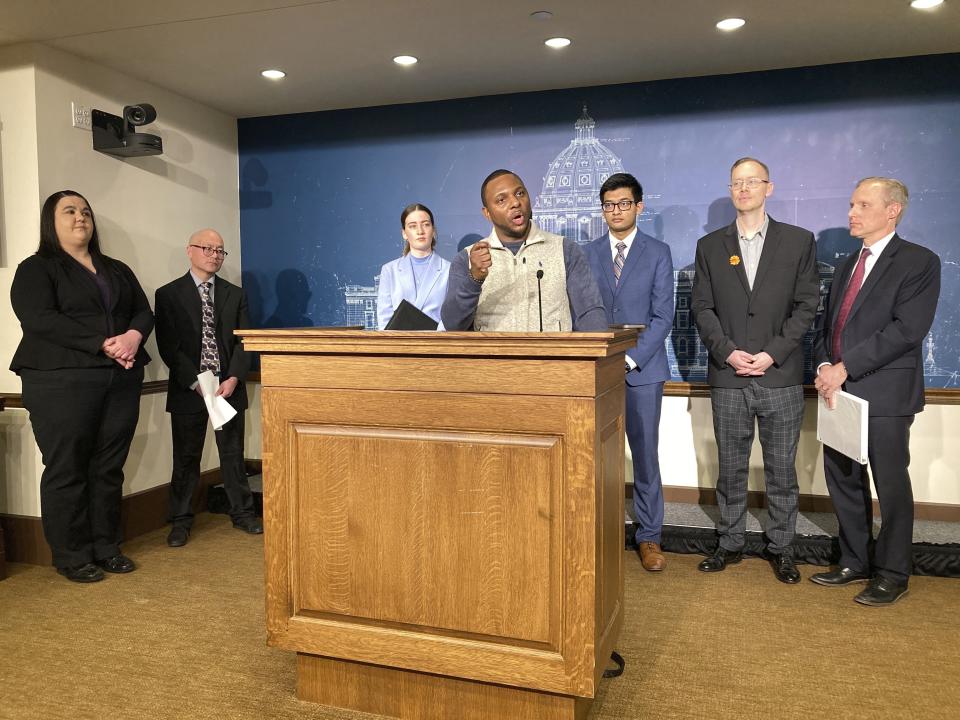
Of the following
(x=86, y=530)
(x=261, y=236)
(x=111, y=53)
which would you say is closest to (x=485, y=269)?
(x=86, y=530)

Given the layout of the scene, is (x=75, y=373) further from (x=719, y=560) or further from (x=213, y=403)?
(x=719, y=560)

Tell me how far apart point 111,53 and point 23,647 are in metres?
2.98

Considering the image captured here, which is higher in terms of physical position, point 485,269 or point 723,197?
point 723,197

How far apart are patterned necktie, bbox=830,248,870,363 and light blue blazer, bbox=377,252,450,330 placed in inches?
75.4

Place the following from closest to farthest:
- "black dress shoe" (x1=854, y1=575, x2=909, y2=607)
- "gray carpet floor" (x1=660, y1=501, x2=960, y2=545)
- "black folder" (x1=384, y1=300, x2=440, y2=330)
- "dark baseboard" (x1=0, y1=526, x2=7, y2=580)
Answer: "black folder" (x1=384, y1=300, x2=440, y2=330), "black dress shoe" (x1=854, y1=575, x2=909, y2=607), "dark baseboard" (x1=0, y1=526, x2=7, y2=580), "gray carpet floor" (x1=660, y1=501, x2=960, y2=545)

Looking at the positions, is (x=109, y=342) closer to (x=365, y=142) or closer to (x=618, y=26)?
(x=365, y=142)

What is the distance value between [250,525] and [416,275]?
1778mm

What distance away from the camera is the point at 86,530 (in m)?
3.89

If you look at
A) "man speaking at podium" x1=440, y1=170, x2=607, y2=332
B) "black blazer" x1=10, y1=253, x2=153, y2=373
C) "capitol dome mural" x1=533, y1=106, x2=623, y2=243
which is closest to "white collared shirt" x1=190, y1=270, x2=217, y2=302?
"black blazer" x1=10, y1=253, x2=153, y2=373

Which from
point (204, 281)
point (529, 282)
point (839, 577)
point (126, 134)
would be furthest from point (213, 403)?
point (839, 577)

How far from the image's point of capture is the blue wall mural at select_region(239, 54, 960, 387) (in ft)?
14.5

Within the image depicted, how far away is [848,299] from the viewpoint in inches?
142

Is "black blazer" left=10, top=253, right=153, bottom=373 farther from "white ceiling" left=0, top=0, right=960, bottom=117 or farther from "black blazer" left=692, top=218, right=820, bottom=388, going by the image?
"black blazer" left=692, top=218, right=820, bottom=388

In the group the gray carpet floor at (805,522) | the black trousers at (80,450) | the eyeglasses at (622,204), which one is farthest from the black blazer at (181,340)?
the gray carpet floor at (805,522)
